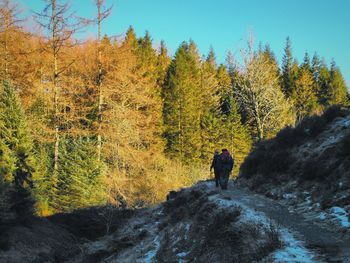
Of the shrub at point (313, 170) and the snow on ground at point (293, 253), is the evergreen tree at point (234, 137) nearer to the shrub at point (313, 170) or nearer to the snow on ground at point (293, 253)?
the shrub at point (313, 170)

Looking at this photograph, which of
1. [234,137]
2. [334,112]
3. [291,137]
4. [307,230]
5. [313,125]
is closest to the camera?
[307,230]

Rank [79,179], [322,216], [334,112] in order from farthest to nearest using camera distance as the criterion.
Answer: [79,179], [334,112], [322,216]

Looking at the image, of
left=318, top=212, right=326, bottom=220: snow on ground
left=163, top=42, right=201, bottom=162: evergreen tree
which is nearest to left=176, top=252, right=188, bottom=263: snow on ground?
left=318, top=212, right=326, bottom=220: snow on ground

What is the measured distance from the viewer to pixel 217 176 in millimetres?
17047

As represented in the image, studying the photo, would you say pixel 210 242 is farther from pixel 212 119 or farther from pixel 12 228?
pixel 212 119

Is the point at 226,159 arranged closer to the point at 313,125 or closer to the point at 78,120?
the point at 313,125

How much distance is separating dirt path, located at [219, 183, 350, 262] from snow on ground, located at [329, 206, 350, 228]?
15.8 inches

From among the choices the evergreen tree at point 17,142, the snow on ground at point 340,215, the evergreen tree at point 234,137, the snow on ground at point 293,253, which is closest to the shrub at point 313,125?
the snow on ground at point 340,215

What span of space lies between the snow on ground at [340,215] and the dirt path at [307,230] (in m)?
0.40

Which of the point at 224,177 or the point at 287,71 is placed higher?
the point at 287,71

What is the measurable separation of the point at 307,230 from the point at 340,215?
3.74ft

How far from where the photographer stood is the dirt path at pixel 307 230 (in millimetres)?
7160

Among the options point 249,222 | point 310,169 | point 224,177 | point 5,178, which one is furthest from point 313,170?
point 5,178

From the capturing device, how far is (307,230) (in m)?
9.10
